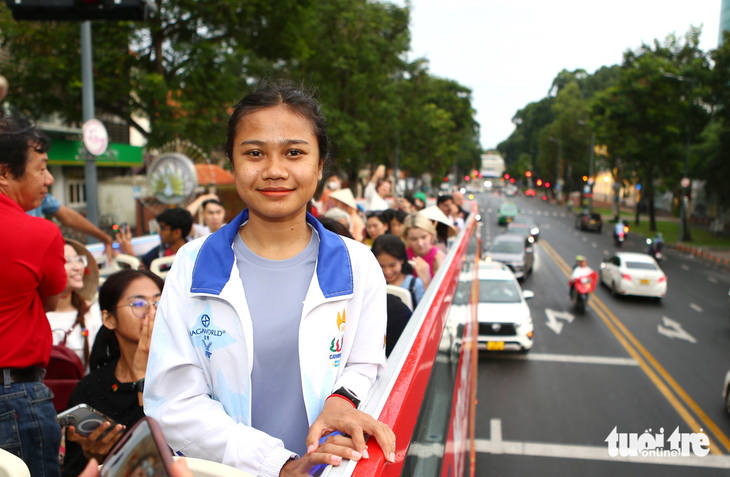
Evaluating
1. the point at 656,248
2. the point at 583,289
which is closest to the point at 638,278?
the point at 583,289

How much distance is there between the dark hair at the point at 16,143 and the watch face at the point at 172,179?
6765mm

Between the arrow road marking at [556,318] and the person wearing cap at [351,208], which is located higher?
the person wearing cap at [351,208]

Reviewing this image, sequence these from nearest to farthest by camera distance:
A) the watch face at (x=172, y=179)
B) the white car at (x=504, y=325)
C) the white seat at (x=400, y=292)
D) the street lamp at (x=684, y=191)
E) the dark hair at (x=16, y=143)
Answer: the dark hair at (x=16, y=143) < the white seat at (x=400, y=292) < the watch face at (x=172, y=179) < the white car at (x=504, y=325) < the street lamp at (x=684, y=191)

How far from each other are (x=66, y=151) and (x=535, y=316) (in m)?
16.0

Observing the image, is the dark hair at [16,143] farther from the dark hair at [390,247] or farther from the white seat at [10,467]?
the dark hair at [390,247]

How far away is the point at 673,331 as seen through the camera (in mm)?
12938

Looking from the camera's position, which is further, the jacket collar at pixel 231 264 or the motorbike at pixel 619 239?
the motorbike at pixel 619 239

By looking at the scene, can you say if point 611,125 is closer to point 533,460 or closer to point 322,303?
point 533,460

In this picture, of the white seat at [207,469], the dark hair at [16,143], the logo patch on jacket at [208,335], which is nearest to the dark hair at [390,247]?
the dark hair at [16,143]

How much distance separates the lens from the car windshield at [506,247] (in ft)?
62.8

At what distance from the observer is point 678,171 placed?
32.4m

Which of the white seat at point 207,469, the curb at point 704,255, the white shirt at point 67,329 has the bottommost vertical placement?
the curb at point 704,255

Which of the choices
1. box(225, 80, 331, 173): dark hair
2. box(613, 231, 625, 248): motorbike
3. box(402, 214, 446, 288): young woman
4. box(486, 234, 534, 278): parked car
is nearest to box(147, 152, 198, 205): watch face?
box(402, 214, 446, 288): young woman

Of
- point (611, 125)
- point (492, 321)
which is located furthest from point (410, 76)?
point (492, 321)
